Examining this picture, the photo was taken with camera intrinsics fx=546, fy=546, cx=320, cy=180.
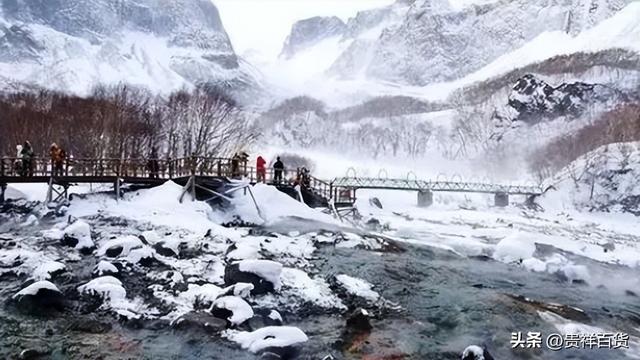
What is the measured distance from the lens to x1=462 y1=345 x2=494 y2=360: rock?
11.4 meters

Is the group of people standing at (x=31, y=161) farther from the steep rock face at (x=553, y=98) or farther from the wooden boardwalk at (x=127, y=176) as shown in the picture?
the steep rock face at (x=553, y=98)

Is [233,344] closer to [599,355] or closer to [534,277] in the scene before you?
[599,355]

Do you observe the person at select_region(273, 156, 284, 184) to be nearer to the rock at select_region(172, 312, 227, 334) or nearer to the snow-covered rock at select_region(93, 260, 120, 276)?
the snow-covered rock at select_region(93, 260, 120, 276)

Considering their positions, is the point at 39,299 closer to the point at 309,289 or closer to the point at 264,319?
the point at 264,319

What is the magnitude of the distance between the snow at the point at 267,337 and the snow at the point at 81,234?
27.7 feet

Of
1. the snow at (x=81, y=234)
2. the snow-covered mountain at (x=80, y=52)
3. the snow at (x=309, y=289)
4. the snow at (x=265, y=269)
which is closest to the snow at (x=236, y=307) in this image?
the snow at (x=265, y=269)

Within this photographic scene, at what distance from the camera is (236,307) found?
42.4 ft

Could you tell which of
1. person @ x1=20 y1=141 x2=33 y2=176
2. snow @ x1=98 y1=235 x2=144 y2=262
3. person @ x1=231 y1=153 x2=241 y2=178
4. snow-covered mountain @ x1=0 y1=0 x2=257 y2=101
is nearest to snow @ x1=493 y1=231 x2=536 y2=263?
person @ x1=231 y1=153 x2=241 y2=178

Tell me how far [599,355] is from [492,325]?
2489 millimetres

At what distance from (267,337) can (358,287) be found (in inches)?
202

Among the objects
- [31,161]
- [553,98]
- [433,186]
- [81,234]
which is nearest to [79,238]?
[81,234]

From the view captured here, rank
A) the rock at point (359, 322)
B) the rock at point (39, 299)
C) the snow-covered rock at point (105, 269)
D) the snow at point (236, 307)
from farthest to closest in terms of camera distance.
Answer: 1. the snow-covered rock at point (105, 269)
2. the rock at point (359, 322)
3. the rock at point (39, 299)
4. the snow at point (236, 307)

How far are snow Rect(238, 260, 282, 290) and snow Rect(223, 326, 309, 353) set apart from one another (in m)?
2.90

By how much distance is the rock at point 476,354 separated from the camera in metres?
11.4
